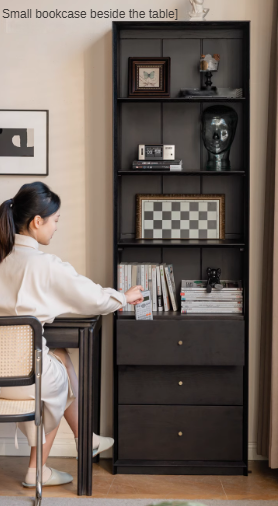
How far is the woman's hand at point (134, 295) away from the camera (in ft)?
8.42

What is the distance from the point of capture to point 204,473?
273cm

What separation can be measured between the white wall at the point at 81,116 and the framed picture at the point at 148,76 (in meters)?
0.19

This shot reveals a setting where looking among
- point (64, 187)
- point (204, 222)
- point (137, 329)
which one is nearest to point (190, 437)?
point (137, 329)

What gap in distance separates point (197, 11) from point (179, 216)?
108 centimetres

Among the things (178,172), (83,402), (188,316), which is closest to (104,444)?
(83,402)

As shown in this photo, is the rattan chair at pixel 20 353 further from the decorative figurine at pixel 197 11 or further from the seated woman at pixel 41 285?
the decorative figurine at pixel 197 11

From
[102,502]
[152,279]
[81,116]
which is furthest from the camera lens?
[81,116]

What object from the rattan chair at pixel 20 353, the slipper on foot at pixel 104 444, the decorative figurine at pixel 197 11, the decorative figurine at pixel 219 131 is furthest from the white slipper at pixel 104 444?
Answer: the decorative figurine at pixel 197 11

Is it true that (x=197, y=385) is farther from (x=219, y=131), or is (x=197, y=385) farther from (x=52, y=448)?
(x=219, y=131)

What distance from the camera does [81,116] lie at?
9.70 ft

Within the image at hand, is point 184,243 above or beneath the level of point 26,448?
above

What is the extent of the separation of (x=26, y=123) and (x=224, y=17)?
1.24 metres

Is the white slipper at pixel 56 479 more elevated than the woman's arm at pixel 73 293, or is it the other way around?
the woman's arm at pixel 73 293

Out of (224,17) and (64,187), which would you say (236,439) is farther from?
(224,17)
